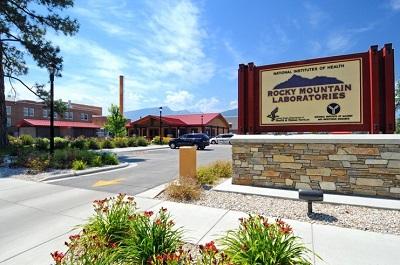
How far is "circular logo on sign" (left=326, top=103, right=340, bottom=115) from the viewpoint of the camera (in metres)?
9.05

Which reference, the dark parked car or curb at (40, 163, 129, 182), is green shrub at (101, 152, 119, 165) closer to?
curb at (40, 163, 129, 182)

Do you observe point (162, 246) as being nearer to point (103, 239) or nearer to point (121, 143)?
point (103, 239)

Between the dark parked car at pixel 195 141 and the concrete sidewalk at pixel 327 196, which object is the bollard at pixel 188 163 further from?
the dark parked car at pixel 195 141

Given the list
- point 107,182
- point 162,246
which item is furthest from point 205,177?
point 162,246

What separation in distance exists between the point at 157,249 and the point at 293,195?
513 cm

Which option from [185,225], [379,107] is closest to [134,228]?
[185,225]

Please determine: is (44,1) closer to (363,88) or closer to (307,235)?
(363,88)

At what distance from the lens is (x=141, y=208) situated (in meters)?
7.43

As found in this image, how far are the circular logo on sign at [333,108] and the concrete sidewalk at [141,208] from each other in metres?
4.32

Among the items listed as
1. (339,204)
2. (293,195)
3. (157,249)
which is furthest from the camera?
(293,195)

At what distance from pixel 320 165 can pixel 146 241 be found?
610cm

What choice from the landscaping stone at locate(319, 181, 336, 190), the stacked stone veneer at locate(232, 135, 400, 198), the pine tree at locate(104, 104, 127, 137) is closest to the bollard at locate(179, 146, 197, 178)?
the stacked stone veneer at locate(232, 135, 400, 198)

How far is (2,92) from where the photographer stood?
21.5 metres

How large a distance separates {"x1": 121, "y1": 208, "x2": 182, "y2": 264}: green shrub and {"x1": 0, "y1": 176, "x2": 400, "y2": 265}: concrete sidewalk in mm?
1032
